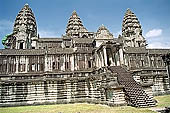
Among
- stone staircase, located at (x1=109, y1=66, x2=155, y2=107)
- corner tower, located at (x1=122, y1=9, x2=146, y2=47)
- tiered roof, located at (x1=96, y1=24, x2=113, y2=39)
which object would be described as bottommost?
stone staircase, located at (x1=109, y1=66, x2=155, y2=107)

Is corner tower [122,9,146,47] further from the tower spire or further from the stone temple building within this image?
the tower spire

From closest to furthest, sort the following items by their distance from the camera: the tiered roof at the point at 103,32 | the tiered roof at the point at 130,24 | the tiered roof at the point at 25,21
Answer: the tiered roof at the point at 103,32, the tiered roof at the point at 25,21, the tiered roof at the point at 130,24

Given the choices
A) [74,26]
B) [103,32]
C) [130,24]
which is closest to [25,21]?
[74,26]

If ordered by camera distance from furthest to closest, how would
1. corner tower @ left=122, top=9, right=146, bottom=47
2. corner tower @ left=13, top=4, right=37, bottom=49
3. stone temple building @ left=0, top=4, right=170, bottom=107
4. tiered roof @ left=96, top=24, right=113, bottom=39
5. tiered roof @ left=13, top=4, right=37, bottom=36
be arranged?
corner tower @ left=122, top=9, right=146, bottom=47 < tiered roof @ left=13, top=4, right=37, bottom=36 < corner tower @ left=13, top=4, right=37, bottom=49 < tiered roof @ left=96, top=24, right=113, bottom=39 < stone temple building @ left=0, top=4, right=170, bottom=107

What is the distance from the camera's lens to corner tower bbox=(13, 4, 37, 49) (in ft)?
198

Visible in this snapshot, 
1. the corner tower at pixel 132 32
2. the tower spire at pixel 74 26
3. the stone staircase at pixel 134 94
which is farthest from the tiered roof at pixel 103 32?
the tower spire at pixel 74 26

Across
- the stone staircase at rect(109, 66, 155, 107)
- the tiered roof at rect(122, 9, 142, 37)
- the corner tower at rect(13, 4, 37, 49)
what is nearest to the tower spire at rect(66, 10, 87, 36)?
the corner tower at rect(13, 4, 37, 49)

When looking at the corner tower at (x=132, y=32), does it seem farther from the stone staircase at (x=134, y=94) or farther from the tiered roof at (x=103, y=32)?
the stone staircase at (x=134, y=94)

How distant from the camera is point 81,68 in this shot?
1567 inches

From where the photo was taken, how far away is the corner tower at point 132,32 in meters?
70.1

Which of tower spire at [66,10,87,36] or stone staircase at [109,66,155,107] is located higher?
tower spire at [66,10,87,36]

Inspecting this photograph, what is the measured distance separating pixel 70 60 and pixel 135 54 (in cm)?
1867

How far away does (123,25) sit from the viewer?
76.1 metres

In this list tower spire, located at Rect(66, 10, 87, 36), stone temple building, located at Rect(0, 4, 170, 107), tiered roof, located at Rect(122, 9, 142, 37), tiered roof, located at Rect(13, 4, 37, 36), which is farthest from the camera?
tower spire, located at Rect(66, 10, 87, 36)
